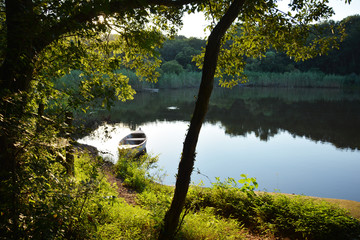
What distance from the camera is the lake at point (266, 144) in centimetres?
945

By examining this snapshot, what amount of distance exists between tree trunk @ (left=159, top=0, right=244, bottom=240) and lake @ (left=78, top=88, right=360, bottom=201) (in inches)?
39.7

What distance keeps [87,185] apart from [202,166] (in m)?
8.60

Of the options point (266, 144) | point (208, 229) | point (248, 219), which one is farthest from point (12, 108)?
point (266, 144)

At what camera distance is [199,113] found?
289 centimetres

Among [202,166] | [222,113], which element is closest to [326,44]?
[202,166]

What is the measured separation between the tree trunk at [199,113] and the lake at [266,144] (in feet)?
3.31

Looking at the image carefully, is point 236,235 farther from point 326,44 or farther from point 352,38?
point 352,38

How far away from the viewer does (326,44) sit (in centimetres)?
406

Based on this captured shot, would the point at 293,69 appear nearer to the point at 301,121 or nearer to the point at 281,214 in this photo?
the point at 301,121

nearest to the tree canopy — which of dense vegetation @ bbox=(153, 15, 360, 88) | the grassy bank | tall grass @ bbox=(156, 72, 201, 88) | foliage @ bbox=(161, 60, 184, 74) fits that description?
the grassy bank

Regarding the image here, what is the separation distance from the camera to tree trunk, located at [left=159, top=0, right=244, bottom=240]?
2793 millimetres

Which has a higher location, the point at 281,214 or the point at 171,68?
the point at 171,68

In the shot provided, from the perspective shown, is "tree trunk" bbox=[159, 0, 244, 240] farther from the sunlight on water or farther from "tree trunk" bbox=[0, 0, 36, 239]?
the sunlight on water

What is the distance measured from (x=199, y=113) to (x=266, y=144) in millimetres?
12052
